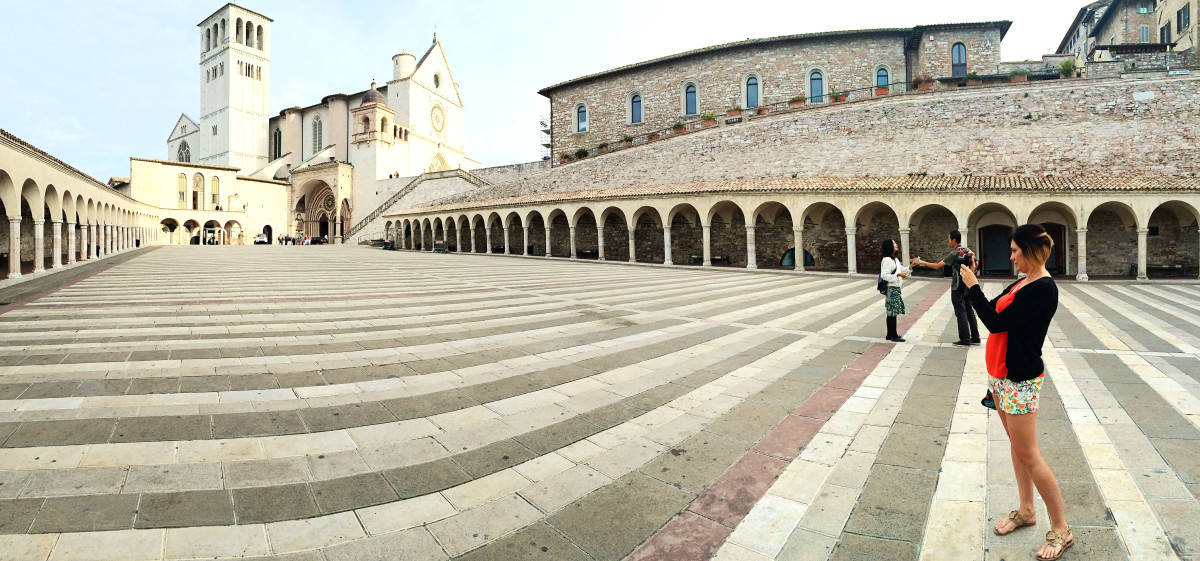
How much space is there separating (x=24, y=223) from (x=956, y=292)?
1467 inches

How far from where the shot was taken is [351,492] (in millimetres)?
3098

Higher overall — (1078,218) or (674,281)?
(1078,218)

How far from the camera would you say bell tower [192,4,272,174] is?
61.2 metres

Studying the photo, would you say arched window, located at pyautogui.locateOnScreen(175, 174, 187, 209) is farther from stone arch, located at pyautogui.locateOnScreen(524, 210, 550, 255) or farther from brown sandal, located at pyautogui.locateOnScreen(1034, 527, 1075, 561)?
brown sandal, located at pyautogui.locateOnScreen(1034, 527, 1075, 561)

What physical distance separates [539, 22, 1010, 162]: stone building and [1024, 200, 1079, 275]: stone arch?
11.3m

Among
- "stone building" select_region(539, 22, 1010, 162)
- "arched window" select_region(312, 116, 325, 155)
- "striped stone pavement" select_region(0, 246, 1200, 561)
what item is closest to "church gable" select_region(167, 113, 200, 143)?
"arched window" select_region(312, 116, 325, 155)

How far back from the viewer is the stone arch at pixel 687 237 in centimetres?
3031

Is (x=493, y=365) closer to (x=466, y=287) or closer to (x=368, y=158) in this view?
(x=466, y=287)

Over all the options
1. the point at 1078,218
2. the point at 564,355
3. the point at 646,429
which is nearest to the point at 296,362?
the point at 564,355

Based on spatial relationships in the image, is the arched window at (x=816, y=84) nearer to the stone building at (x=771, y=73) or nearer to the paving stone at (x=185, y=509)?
the stone building at (x=771, y=73)

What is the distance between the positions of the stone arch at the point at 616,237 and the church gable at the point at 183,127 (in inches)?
2703

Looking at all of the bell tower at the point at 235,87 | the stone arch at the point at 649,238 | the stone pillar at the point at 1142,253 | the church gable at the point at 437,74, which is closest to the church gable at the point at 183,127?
the bell tower at the point at 235,87

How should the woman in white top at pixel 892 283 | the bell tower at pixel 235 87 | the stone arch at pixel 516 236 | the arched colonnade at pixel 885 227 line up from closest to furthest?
the woman in white top at pixel 892 283
the arched colonnade at pixel 885 227
the stone arch at pixel 516 236
the bell tower at pixel 235 87

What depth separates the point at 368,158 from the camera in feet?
174
